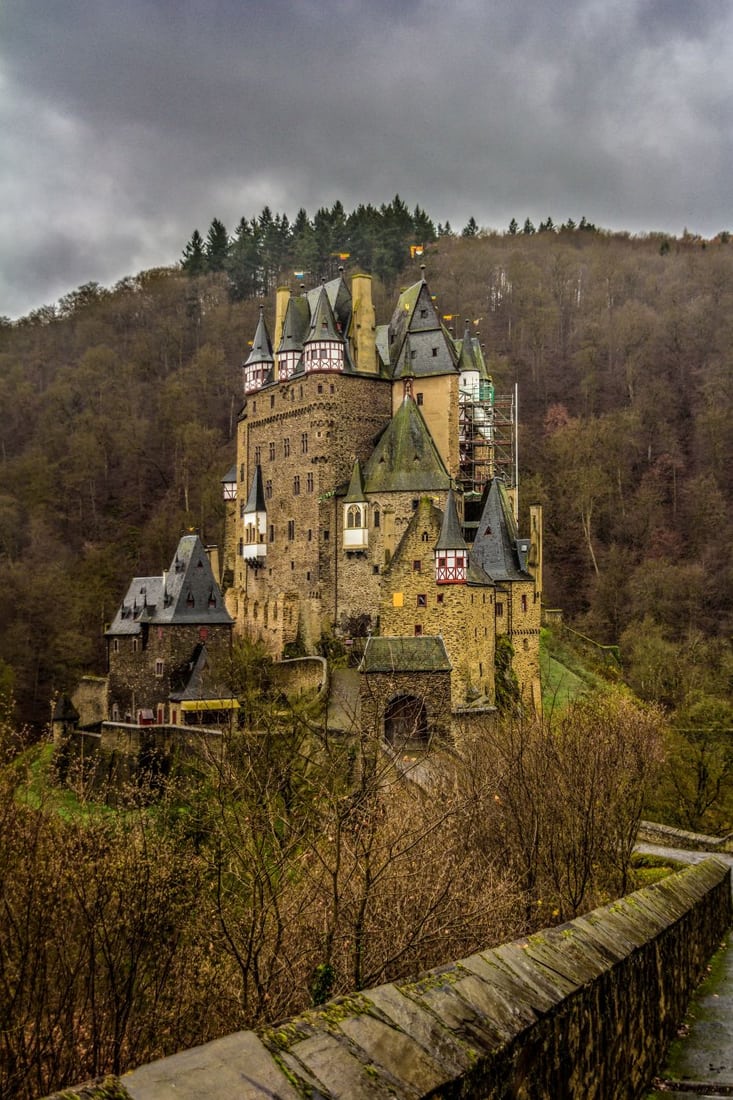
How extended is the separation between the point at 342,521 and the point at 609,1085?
41883 millimetres

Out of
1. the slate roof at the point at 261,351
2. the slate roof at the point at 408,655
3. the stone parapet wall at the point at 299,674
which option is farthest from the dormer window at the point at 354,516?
the slate roof at the point at 261,351

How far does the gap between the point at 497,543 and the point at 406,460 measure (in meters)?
5.09

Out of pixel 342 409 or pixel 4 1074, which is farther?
pixel 342 409

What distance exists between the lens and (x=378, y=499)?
45.8m

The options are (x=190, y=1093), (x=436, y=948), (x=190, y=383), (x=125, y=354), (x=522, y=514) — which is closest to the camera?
(x=190, y=1093)

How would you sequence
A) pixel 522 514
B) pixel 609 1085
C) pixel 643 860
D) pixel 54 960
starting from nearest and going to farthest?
pixel 609 1085 < pixel 54 960 < pixel 643 860 < pixel 522 514

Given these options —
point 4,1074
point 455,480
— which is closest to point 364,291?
point 455,480

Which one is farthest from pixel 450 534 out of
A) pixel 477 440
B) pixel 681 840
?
pixel 681 840

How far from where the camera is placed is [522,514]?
69812 millimetres

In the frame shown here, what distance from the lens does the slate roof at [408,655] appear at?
35.2 metres

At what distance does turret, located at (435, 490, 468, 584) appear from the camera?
132 ft

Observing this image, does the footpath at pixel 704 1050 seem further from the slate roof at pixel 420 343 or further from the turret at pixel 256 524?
the turret at pixel 256 524

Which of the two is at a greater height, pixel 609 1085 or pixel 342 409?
pixel 342 409

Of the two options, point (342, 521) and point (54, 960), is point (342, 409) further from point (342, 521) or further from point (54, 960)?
point (54, 960)
